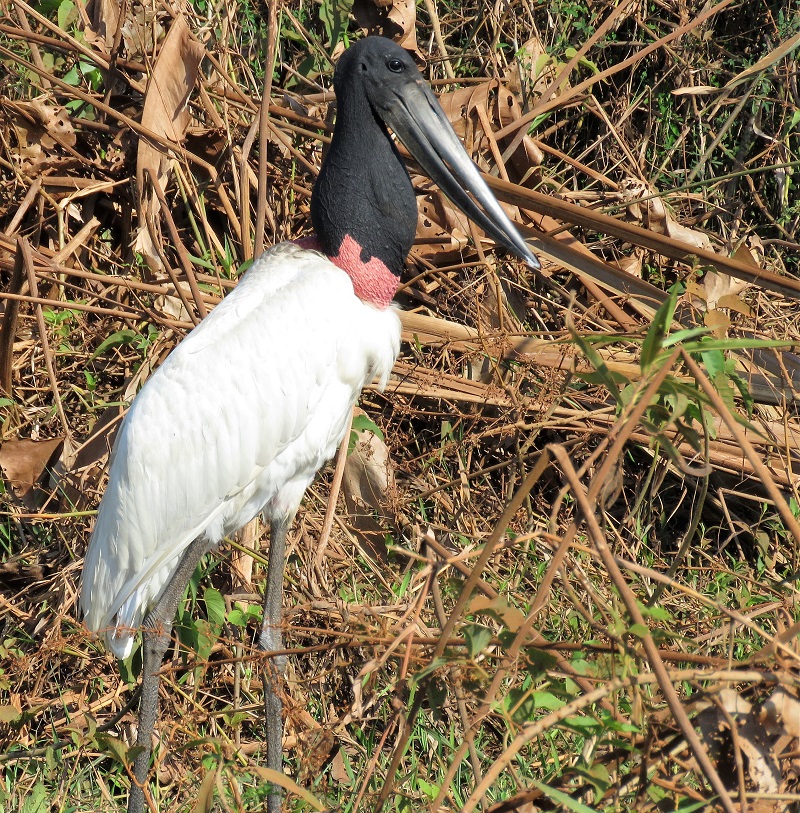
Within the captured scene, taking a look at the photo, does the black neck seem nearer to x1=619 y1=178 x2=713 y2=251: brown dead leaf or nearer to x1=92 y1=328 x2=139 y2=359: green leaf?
x1=92 y1=328 x2=139 y2=359: green leaf

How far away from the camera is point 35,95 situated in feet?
13.3

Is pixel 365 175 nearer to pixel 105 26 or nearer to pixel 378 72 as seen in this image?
pixel 378 72

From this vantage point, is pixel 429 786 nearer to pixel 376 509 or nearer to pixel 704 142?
pixel 376 509

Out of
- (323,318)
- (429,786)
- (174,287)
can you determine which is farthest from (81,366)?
(429,786)

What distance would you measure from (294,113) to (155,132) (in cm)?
50

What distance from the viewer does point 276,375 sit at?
2691mm

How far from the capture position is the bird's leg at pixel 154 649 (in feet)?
8.97

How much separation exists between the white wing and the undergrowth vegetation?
11.6 inches

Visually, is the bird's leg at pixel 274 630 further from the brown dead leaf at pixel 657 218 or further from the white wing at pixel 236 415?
the brown dead leaf at pixel 657 218

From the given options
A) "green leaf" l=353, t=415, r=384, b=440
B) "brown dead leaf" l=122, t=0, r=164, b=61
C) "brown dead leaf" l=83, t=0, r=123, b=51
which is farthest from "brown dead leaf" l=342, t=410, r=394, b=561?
"brown dead leaf" l=83, t=0, r=123, b=51

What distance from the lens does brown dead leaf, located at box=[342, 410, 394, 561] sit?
355 cm

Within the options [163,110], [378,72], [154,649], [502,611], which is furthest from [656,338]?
[163,110]

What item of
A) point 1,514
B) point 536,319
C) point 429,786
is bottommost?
point 1,514

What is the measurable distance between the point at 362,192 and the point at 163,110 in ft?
4.28
